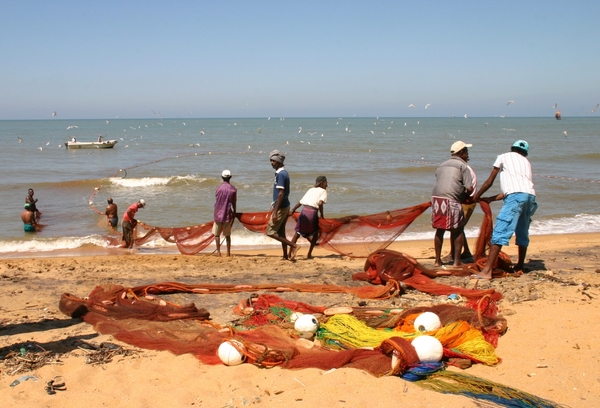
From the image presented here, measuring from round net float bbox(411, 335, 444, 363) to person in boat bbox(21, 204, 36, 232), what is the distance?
11.6 m

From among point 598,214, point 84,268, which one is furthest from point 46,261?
point 598,214

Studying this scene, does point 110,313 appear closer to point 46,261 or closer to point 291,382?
point 291,382

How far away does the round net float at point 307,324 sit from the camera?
4.77 metres

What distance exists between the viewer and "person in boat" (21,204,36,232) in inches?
515

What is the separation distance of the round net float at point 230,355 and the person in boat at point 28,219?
34.6ft

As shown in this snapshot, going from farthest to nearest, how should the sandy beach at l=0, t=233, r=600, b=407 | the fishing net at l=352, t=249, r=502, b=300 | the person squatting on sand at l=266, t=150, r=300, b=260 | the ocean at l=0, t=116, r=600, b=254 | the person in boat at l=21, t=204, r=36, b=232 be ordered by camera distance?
the ocean at l=0, t=116, r=600, b=254 < the person in boat at l=21, t=204, r=36, b=232 < the person squatting on sand at l=266, t=150, r=300, b=260 < the fishing net at l=352, t=249, r=502, b=300 < the sandy beach at l=0, t=233, r=600, b=407

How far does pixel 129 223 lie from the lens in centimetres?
1045

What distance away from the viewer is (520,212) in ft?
20.9

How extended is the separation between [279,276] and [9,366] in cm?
378

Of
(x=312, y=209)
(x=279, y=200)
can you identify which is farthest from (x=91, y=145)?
(x=312, y=209)

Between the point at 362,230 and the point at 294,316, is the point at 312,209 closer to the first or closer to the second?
the point at 362,230

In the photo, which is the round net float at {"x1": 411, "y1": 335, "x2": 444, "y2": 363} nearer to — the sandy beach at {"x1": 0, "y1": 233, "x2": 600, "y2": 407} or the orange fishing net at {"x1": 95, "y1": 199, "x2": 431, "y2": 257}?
→ the sandy beach at {"x1": 0, "y1": 233, "x2": 600, "y2": 407}

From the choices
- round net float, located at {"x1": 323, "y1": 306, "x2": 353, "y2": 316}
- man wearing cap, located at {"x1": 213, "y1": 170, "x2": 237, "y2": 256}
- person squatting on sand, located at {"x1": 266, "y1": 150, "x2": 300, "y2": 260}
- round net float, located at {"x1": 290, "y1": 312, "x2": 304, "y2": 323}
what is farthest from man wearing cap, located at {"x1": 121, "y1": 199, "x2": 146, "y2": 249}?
round net float, located at {"x1": 323, "y1": 306, "x2": 353, "y2": 316}

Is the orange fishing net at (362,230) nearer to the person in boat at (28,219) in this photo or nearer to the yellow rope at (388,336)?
the yellow rope at (388,336)
